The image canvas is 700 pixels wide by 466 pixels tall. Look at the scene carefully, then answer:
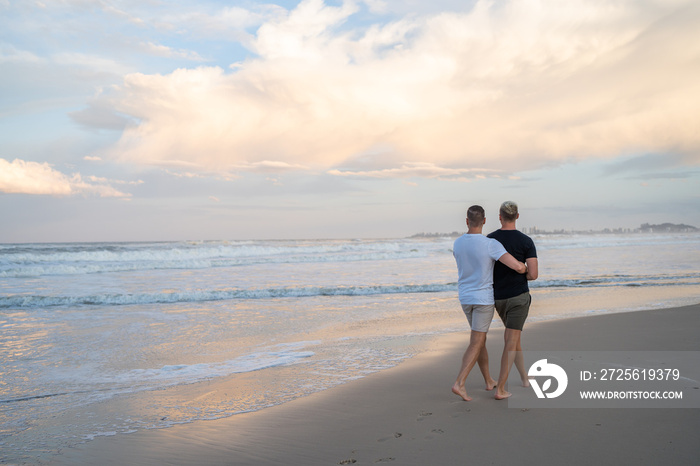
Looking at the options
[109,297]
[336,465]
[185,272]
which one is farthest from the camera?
[185,272]

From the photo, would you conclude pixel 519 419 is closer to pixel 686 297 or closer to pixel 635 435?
pixel 635 435

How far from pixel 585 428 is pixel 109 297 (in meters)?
13.7

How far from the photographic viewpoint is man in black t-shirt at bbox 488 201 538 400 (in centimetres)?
457

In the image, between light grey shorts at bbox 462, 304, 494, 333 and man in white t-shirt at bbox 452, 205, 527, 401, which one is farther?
light grey shorts at bbox 462, 304, 494, 333

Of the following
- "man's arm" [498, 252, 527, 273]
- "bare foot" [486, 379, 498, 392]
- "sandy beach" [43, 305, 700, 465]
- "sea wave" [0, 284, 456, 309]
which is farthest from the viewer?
"sea wave" [0, 284, 456, 309]

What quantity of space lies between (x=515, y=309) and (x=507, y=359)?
54cm

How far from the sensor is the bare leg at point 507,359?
4.76m

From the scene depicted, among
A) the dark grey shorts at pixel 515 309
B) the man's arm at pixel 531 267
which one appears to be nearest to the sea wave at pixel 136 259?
the dark grey shorts at pixel 515 309

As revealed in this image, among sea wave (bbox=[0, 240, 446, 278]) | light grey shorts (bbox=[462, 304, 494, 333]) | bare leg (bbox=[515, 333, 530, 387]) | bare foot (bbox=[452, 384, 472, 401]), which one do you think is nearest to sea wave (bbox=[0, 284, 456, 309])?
sea wave (bbox=[0, 240, 446, 278])

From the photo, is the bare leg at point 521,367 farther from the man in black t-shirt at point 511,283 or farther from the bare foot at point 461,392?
the bare foot at point 461,392

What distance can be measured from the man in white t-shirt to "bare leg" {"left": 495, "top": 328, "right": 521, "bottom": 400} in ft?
0.90

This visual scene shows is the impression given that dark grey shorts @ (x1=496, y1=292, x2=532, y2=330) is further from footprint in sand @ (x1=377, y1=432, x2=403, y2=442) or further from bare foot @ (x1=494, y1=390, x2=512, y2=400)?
footprint in sand @ (x1=377, y1=432, x2=403, y2=442)

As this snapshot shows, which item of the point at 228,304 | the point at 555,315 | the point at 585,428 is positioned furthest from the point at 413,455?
the point at 228,304

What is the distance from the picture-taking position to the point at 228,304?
13.6 m
